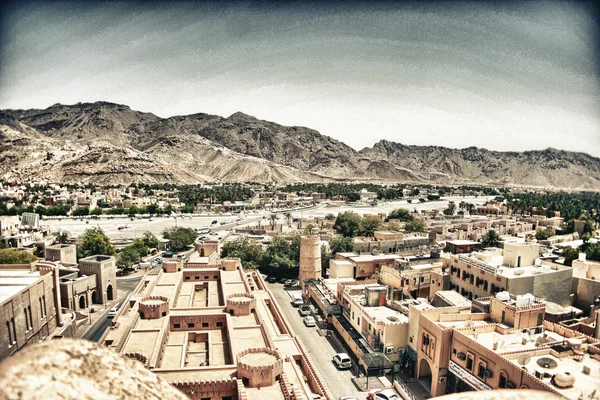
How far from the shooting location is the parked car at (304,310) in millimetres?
26180

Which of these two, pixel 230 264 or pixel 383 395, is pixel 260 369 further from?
pixel 230 264

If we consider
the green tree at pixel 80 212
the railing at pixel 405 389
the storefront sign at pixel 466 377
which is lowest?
the railing at pixel 405 389

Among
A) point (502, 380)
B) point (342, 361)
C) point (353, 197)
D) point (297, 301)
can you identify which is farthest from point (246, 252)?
point (353, 197)

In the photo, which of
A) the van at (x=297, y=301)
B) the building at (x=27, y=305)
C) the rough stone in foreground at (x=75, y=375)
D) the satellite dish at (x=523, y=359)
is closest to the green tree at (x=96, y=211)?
the building at (x=27, y=305)

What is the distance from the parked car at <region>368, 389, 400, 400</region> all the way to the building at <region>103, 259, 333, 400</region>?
10.7 ft

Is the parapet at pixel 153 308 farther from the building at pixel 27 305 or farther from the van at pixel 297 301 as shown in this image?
the van at pixel 297 301

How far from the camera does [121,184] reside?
116 metres

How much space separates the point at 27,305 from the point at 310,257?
1808 cm

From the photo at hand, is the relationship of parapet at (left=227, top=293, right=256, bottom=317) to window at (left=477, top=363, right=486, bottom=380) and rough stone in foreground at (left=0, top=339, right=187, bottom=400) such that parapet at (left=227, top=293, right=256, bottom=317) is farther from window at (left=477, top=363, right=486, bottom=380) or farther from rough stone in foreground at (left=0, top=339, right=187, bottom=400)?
rough stone in foreground at (left=0, top=339, right=187, bottom=400)

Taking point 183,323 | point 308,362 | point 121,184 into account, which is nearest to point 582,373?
point 308,362

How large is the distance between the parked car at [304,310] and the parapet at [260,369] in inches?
485

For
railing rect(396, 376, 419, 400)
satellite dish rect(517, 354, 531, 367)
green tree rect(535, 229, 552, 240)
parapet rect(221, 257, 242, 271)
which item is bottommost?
railing rect(396, 376, 419, 400)

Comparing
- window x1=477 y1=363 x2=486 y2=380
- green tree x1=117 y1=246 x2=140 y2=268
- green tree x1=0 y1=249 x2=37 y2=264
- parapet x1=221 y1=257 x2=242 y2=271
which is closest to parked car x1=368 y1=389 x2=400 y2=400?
window x1=477 y1=363 x2=486 y2=380

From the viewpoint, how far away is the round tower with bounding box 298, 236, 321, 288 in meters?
30.9
